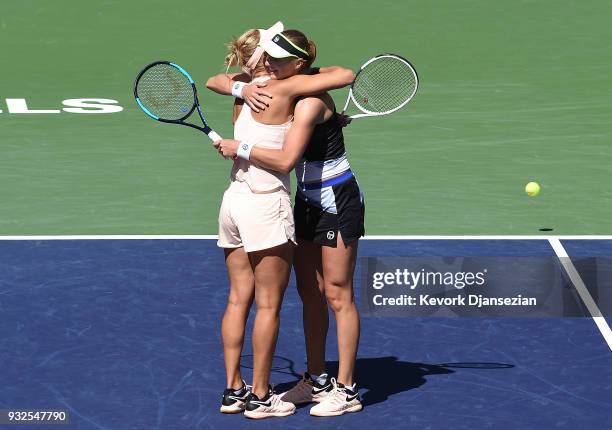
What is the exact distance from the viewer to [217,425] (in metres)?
7.60

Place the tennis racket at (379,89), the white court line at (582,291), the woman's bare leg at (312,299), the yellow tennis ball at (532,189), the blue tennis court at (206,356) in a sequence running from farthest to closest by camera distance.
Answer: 1. the yellow tennis ball at (532,189)
2. the white court line at (582,291)
3. the tennis racket at (379,89)
4. the woman's bare leg at (312,299)
5. the blue tennis court at (206,356)

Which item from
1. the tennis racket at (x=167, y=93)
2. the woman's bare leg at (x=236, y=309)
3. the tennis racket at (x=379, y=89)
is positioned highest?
the tennis racket at (x=379, y=89)

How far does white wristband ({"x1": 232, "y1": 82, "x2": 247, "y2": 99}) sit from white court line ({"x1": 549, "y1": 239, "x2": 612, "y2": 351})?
3.30 m

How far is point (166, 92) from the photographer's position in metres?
8.21

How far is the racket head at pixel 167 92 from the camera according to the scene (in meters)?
8.08

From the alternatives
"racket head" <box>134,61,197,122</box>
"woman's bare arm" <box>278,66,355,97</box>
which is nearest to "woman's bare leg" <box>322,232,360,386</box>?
"woman's bare arm" <box>278,66,355,97</box>

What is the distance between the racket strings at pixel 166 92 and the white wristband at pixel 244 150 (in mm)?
753

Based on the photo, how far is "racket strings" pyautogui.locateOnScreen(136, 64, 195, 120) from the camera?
810 centimetres

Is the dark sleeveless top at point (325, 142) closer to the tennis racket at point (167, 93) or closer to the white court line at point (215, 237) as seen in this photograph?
the tennis racket at point (167, 93)

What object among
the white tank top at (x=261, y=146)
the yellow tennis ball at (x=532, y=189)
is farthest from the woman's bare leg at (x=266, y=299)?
the yellow tennis ball at (x=532, y=189)

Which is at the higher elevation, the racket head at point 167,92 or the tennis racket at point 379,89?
the tennis racket at point 379,89

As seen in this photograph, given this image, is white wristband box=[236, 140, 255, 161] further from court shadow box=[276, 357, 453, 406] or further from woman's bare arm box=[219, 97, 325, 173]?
court shadow box=[276, 357, 453, 406]

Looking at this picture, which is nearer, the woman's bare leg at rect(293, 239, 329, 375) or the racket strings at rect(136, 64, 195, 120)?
the woman's bare leg at rect(293, 239, 329, 375)

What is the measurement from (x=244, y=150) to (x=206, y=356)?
2.00 meters
